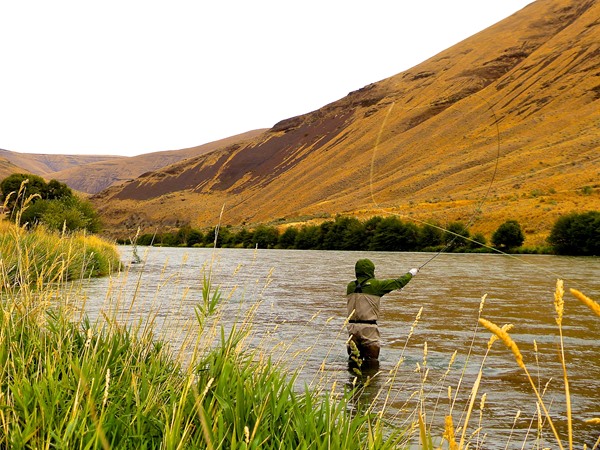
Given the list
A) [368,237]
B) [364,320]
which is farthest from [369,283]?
[368,237]

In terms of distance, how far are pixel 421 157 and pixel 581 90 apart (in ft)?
105

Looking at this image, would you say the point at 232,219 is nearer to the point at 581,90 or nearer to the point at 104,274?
the point at 581,90

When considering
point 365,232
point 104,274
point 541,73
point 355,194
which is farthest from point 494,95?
point 104,274

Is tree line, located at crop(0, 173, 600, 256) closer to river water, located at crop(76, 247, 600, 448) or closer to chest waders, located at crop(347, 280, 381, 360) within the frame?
river water, located at crop(76, 247, 600, 448)

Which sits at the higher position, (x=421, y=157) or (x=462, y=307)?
(x=421, y=157)

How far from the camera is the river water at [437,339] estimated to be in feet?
25.7

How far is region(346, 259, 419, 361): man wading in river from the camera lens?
1020 centimetres

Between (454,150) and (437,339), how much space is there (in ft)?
381

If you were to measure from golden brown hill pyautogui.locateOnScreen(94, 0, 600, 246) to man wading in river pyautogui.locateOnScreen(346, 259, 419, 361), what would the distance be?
5109 cm

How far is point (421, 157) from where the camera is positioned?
131625mm

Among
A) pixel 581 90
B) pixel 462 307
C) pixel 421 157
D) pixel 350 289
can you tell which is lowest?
pixel 462 307

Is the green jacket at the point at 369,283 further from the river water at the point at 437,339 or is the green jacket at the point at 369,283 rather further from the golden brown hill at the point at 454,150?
the golden brown hill at the point at 454,150

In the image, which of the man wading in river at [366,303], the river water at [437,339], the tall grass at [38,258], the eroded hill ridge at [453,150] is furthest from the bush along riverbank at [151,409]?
the eroded hill ridge at [453,150]

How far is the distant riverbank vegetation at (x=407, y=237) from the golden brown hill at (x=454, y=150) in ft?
16.3
